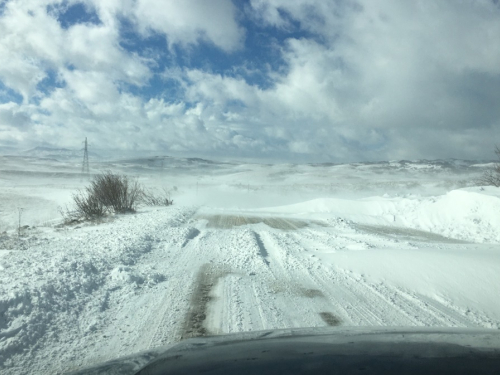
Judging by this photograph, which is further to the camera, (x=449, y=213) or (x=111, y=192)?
(x=111, y=192)

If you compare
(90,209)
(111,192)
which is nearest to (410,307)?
(90,209)

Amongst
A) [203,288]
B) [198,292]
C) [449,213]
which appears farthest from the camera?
[449,213]

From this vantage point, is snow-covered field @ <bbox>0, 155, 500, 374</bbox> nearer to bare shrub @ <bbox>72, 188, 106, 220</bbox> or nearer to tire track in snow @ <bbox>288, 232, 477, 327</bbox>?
tire track in snow @ <bbox>288, 232, 477, 327</bbox>

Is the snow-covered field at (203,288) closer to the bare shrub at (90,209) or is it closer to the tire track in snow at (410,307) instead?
the tire track in snow at (410,307)

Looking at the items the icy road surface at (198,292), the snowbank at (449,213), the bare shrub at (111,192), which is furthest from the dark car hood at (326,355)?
the bare shrub at (111,192)

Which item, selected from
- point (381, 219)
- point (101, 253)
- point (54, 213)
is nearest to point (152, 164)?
point (54, 213)

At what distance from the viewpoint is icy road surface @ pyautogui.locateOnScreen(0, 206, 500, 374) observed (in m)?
4.12

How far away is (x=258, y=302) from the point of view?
550cm

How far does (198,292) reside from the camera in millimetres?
5992

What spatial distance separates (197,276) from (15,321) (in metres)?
3.30

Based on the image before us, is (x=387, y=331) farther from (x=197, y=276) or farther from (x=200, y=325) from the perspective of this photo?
(x=197, y=276)

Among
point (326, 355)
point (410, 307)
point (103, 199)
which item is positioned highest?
point (326, 355)

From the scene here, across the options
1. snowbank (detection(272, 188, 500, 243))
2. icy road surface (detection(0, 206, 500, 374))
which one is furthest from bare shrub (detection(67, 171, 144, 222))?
snowbank (detection(272, 188, 500, 243))

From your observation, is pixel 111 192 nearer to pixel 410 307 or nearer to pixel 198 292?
pixel 198 292
